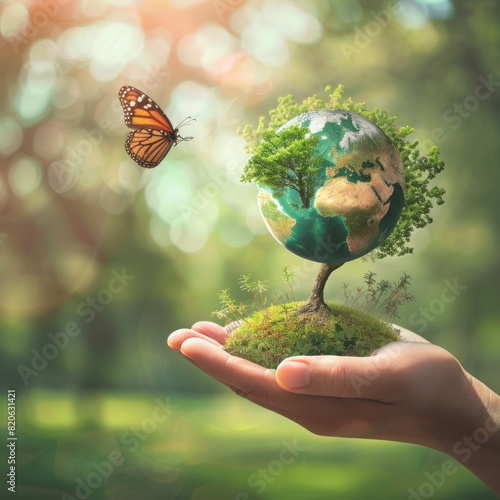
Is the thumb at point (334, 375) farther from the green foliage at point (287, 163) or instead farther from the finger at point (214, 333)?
the finger at point (214, 333)

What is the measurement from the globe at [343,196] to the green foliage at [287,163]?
0.04 m

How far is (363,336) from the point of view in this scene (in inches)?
179

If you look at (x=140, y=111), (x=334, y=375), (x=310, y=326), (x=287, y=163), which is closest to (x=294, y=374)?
(x=334, y=375)

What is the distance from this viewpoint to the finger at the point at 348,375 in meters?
3.80

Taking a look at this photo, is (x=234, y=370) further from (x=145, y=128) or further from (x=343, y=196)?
(x=145, y=128)

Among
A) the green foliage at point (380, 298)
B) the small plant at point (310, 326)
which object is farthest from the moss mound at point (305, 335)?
the green foliage at point (380, 298)

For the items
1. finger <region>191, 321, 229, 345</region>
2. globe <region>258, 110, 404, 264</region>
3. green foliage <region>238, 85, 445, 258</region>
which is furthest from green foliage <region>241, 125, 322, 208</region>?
finger <region>191, 321, 229, 345</region>

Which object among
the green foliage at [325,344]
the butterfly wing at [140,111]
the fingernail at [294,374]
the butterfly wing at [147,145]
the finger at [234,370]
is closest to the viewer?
the fingernail at [294,374]

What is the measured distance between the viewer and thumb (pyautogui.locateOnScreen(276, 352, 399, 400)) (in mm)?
3793

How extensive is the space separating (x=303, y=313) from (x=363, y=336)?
45cm

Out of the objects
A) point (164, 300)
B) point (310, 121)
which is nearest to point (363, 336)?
point (310, 121)

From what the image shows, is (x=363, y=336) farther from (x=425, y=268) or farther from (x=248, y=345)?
(x=425, y=268)

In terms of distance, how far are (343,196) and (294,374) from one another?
1.15 m

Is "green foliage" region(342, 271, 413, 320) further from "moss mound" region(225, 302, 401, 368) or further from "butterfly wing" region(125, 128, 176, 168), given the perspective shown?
"butterfly wing" region(125, 128, 176, 168)
